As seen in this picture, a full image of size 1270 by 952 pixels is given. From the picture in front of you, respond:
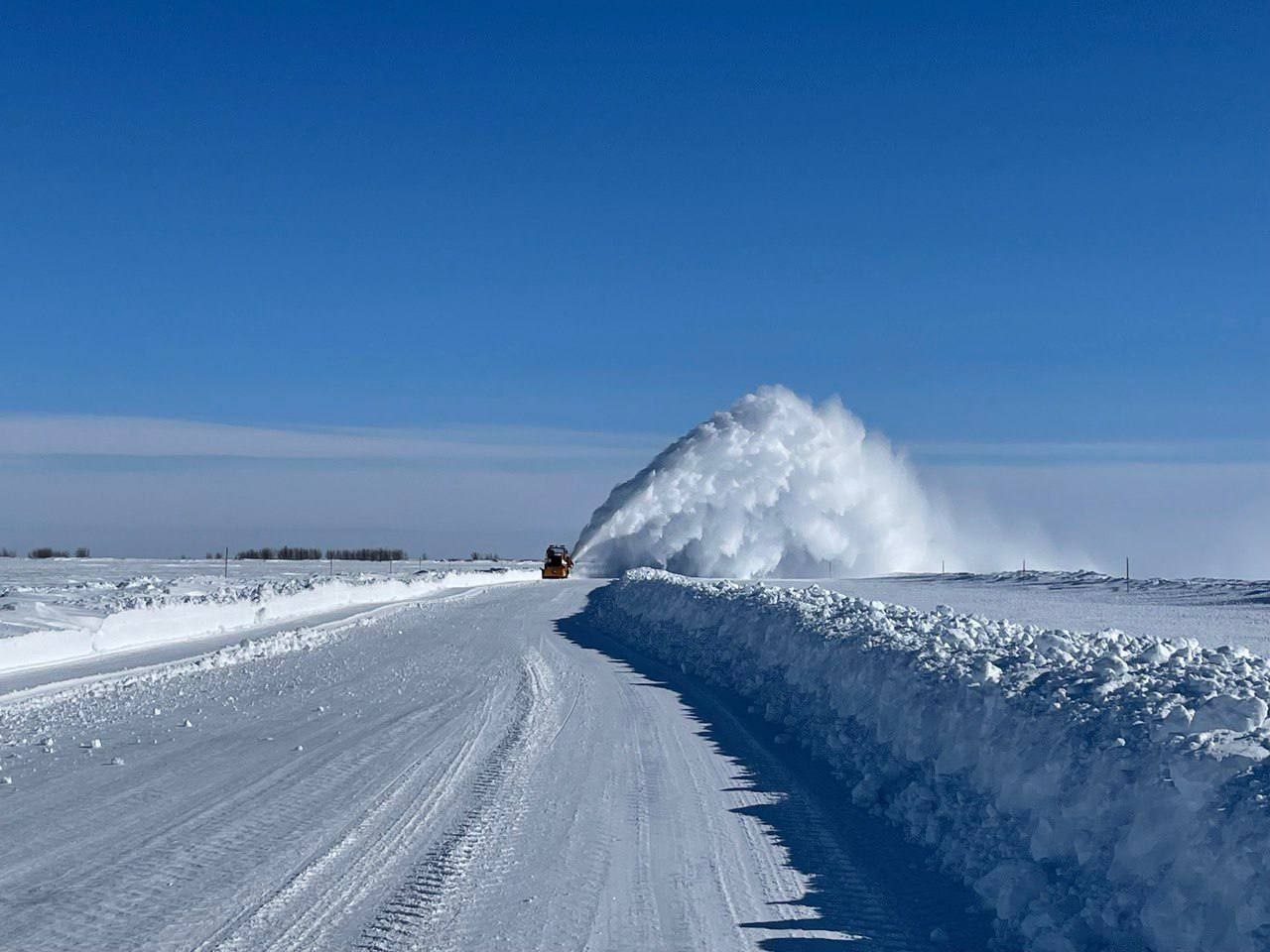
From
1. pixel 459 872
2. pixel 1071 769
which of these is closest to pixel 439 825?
pixel 459 872

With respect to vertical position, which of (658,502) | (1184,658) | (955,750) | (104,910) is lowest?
(104,910)

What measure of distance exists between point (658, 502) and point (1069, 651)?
62756 mm

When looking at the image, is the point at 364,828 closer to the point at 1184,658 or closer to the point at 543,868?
the point at 543,868

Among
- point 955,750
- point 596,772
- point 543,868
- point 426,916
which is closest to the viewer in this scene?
point 426,916

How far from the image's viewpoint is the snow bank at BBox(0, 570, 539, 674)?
60.8ft

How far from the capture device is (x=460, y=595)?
40.8 m

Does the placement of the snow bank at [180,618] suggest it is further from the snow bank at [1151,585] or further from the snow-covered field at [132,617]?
the snow bank at [1151,585]

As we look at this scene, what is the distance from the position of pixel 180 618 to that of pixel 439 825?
2004 cm

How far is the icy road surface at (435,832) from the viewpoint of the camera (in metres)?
5.29

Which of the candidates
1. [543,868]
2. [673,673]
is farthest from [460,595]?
[543,868]

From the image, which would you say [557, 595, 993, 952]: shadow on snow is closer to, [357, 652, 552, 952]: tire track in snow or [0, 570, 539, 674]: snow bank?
[357, 652, 552, 952]: tire track in snow

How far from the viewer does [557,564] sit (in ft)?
214

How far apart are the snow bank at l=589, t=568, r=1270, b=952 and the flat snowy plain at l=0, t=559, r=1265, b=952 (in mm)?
238

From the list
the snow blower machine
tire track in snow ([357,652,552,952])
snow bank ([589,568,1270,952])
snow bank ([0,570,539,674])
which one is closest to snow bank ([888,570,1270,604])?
the snow blower machine
